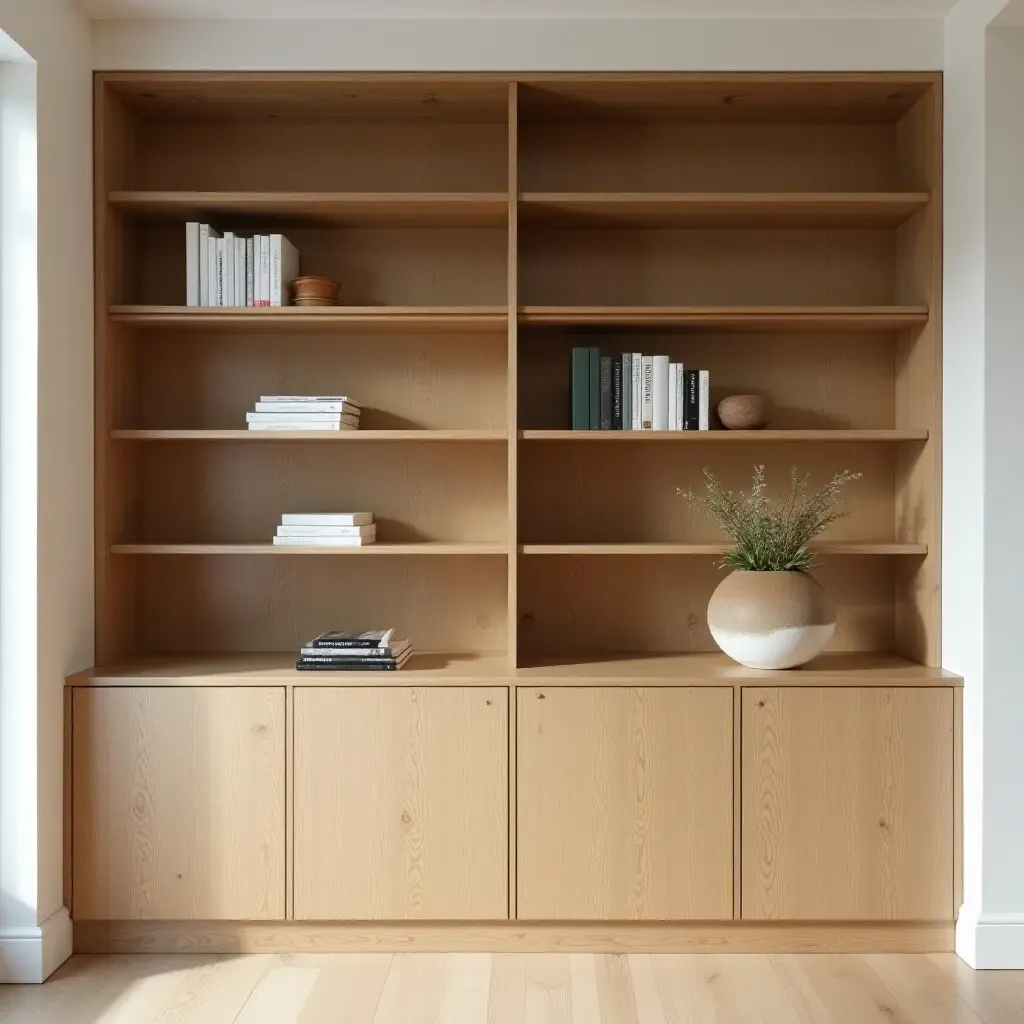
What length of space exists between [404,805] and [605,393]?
51.7 inches

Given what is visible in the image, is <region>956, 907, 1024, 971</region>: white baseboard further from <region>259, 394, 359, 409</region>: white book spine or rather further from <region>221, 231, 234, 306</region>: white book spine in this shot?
<region>221, 231, 234, 306</region>: white book spine

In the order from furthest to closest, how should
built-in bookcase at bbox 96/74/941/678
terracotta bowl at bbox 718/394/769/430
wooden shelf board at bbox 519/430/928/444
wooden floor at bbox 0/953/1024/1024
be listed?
built-in bookcase at bbox 96/74/941/678 → terracotta bowl at bbox 718/394/769/430 → wooden shelf board at bbox 519/430/928/444 → wooden floor at bbox 0/953/1024/1024

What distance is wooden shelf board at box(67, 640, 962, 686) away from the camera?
9.50 feet

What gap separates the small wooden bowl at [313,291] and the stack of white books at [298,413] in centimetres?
28

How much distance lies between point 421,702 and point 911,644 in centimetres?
151

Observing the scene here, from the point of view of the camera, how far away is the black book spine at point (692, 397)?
312 cm

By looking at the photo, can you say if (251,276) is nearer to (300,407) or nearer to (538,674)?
(300,407)

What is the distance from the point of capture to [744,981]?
2.75 meters

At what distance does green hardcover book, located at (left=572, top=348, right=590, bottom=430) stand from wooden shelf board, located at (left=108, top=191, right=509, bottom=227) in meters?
0.50

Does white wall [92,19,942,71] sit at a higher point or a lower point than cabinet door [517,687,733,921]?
higher

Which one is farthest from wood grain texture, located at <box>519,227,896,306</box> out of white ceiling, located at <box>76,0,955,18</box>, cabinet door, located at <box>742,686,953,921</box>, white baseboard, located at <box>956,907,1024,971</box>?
white baseboard, located at <box>956,907,1024,971</box>

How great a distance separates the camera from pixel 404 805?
2.90 meters

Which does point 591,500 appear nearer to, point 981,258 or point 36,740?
point 981,258

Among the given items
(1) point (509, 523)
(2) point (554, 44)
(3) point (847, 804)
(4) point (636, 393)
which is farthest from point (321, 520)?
(3) point (847, 804)
